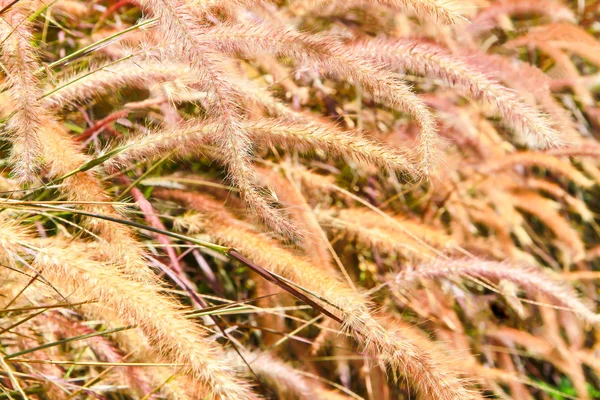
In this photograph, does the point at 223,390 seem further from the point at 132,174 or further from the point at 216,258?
the point at 216,258

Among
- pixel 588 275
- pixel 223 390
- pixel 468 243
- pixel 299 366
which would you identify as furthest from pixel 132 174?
pixel 588 275

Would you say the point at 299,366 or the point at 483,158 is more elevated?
the point at 483,158

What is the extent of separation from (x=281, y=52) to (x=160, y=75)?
279mm

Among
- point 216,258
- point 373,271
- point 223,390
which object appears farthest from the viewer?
point 373,271

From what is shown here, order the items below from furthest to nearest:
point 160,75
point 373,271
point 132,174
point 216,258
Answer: point 373,271 < point 216,258 < point 132,174 < point 160,75

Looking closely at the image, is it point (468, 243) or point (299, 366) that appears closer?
point (299, 366)

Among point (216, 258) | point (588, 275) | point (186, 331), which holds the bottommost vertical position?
point (588, 275)

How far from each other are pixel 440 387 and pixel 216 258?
0.91 m

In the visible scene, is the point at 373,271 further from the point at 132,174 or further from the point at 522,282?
the point at 132,174

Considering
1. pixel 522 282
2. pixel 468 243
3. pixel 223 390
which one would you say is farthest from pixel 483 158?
pixel 223 390

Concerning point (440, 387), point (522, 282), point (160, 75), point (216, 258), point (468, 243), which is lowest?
point (468, 243)

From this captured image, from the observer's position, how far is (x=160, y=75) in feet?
4.15

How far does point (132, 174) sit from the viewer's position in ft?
4.91

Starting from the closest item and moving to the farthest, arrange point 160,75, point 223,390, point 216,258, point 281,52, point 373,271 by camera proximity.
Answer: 1. point 223,390
2. point 281,52
3. point 160,75
4. point 216,258
5. point 373,271
